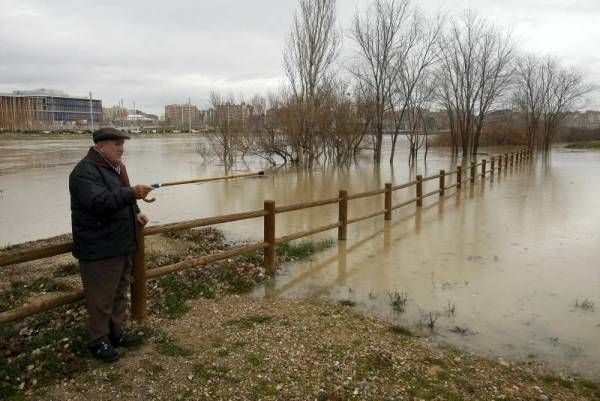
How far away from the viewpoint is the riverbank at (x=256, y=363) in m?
3.62

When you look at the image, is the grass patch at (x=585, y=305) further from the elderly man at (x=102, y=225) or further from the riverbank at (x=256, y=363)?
the elderly man at (x=102, y=225)

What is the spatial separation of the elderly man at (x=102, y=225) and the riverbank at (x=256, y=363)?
37cm

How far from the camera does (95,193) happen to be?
3.60m

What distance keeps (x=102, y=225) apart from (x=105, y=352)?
1.05 m

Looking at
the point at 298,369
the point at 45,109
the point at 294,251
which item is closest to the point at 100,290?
the point at 298,369

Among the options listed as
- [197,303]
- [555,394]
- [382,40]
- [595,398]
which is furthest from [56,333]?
[382,40]

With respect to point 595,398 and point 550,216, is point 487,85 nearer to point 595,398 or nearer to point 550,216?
point 550,216

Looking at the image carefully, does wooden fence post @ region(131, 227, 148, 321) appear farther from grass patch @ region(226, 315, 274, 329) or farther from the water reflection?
the water reflection

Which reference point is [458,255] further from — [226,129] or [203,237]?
[226,129]

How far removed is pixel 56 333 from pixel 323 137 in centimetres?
2442

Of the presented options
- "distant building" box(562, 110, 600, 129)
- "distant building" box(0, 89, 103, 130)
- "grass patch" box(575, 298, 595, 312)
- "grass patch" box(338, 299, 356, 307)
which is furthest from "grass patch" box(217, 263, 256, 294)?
"distant building" box(0, 89, 103, 130)

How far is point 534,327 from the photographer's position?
5.05m

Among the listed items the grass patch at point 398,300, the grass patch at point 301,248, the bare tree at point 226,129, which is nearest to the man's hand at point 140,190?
the grass patch at point 398,300

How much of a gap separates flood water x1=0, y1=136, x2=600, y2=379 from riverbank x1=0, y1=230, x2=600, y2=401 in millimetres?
526
